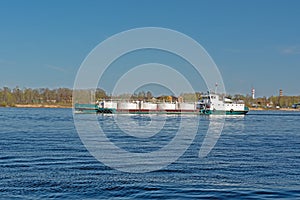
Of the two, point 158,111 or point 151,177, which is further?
point 158,111

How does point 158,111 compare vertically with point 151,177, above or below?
above

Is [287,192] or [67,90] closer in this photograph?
Answer: [287,192]

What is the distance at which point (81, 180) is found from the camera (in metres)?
16.9

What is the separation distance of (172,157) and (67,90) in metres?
177

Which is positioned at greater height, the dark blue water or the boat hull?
the boat hull

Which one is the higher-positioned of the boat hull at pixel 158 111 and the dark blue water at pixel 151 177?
the boat hull at pixel 158 111

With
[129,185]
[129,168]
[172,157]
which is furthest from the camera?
[172,157]

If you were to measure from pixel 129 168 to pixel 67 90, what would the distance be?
18053cm

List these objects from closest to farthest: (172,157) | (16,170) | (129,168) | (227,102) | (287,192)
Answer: (287,192)
(16,170)
(129,168)
(172,157)
(227,102)

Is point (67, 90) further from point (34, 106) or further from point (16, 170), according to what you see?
point (16, 170)

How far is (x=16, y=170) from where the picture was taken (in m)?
18.6

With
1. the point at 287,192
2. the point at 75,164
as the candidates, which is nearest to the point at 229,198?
the point at 287,192

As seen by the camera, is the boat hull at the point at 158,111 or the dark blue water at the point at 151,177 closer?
the dark blue water at the point at 151,177

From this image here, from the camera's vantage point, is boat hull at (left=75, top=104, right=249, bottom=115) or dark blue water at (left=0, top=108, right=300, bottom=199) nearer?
dark blue water at (left=0, top=108, right=300, bottom=199)
